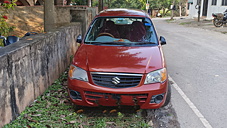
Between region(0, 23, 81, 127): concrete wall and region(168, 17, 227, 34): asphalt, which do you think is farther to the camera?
region(168, 17, 227, 34): asphalt

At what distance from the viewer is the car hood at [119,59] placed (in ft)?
14.3

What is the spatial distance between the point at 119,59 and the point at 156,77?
2.28 ft

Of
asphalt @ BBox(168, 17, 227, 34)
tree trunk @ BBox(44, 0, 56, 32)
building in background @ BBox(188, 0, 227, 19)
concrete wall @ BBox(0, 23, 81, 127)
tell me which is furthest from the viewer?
building in background @ BBox(188, 0, 227, 19)

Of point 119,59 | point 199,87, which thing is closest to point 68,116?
point 119,59

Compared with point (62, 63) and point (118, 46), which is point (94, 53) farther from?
point (62, 63)

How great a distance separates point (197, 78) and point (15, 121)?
4.70 meters

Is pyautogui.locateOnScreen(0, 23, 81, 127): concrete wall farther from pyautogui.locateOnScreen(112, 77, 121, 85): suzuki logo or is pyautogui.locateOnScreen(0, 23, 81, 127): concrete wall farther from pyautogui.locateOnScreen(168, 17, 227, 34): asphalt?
pyautogui.locateOnScreen(168, 17, 227, 34): asphalt

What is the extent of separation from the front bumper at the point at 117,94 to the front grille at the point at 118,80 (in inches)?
2.9

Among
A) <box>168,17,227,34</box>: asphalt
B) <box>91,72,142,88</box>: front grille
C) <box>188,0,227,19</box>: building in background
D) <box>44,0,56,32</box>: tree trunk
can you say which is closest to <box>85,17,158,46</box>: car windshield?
<box>91,72,142,88</box>: front grille

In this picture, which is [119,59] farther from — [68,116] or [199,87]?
[199,87]

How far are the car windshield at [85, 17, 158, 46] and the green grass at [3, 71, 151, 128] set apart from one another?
1353 millimetres

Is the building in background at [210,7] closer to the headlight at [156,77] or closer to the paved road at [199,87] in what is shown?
the paved road at [199,87]

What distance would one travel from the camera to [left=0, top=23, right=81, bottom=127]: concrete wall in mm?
3885

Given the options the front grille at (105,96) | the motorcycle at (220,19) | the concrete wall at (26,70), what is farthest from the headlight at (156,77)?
the motorcycle at (220,19)
